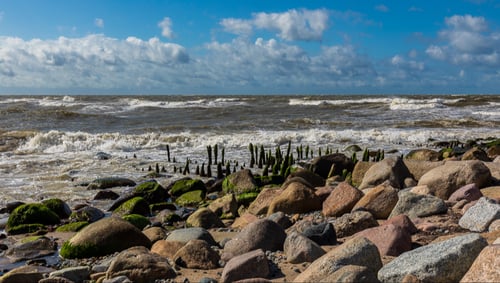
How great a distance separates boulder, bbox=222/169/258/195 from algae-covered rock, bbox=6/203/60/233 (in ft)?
13.4

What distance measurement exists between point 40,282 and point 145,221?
376 cm

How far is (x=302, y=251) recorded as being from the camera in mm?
5520

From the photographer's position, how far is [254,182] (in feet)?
39.4

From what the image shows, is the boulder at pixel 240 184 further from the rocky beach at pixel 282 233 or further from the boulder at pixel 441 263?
the boulder at pixel 441 263

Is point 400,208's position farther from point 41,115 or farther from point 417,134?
point 41,115

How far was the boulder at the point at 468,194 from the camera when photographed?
7.36m

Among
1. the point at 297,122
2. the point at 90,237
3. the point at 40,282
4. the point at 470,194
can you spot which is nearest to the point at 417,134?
the point at 297,122

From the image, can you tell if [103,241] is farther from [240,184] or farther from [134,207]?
[240,184]

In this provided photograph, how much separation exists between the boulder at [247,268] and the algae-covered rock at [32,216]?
6.02 metres

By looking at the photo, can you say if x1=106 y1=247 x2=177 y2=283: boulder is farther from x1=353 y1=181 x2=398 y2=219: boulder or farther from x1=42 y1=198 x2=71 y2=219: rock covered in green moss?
x1=42 y1=198 x2=71 y2=219: rock covered in green moss

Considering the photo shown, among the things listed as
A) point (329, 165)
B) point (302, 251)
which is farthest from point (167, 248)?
point (329, 165)

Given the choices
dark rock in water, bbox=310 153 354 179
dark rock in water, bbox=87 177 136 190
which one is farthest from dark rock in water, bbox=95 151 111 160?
dark rock in water, bbox=310 153 354 179

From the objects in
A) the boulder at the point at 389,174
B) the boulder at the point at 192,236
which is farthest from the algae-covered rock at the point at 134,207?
the boulder at the point at 389,174

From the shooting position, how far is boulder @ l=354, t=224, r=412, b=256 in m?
5.39
